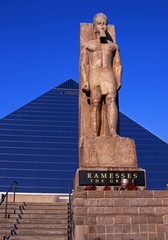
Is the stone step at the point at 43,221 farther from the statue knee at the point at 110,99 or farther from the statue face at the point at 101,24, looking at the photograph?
the statue face at the point at 101,24

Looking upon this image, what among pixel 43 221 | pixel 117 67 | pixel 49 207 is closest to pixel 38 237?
pixel 43 221

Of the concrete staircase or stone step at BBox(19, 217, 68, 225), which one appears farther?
stone step at BBox(19, 217, 68, 225)

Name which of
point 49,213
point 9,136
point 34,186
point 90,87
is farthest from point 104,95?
point 9,136

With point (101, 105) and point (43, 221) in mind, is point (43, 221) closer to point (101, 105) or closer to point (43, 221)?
point (43, 221)

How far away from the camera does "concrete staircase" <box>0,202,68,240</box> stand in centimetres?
608

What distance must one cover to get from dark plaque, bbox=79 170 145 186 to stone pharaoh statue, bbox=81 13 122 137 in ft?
2.51

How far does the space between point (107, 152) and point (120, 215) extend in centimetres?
150

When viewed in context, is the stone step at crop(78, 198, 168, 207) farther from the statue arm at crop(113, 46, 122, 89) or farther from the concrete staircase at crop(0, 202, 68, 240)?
the statue arm at crop(113, 46, 122, 89)

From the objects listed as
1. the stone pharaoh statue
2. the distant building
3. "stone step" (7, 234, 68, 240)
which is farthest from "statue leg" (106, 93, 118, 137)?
the distant building

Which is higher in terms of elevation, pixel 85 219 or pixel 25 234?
pixel 85 219

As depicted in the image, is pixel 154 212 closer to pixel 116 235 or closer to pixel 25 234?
pixel 116 235

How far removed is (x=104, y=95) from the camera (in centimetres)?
663

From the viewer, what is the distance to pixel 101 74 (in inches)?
264

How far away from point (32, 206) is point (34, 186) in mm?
14024
